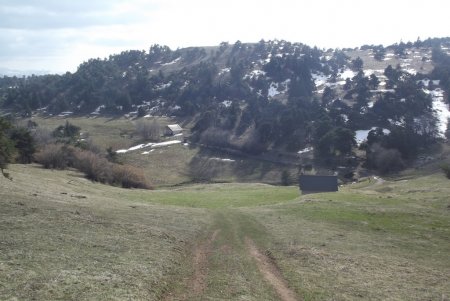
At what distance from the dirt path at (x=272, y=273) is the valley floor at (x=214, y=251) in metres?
0.08

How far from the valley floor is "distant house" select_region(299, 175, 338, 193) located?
25225 mm

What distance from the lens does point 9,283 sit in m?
21.6

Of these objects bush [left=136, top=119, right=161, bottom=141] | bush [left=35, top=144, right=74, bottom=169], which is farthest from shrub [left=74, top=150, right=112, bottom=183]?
bush [left=136, top=119, right=161, bottom=141]

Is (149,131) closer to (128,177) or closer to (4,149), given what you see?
(128,177)

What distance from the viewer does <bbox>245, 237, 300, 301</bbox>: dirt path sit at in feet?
86.9

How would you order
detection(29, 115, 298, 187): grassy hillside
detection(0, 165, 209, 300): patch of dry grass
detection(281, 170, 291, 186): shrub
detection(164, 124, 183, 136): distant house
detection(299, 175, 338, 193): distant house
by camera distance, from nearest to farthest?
detection(0, 165, 209, 300): patch of dry grass
detection(299, 175, 338, 193): distant house
detection(281, 170, 291, 186): shrub
detection(29, 115, 298, 187): grassy hillside
detection(164, 124, 183, 136): distant house

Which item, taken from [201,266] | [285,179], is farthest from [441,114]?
[201,266]

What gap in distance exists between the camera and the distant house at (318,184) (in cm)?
8031

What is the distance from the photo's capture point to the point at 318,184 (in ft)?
266

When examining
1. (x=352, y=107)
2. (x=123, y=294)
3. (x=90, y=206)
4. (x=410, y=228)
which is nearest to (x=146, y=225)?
(x=90, y=206)

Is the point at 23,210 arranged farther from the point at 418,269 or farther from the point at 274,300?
the point at 418,269

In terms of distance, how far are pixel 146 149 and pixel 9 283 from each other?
478ft

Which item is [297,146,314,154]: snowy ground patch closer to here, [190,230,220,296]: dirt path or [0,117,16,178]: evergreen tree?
[0,117,16,178]: evergreen tree

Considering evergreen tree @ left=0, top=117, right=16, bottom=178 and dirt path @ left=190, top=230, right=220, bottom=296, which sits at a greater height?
evergreen tree @ left=0, top=117, right=16, bottom=178
